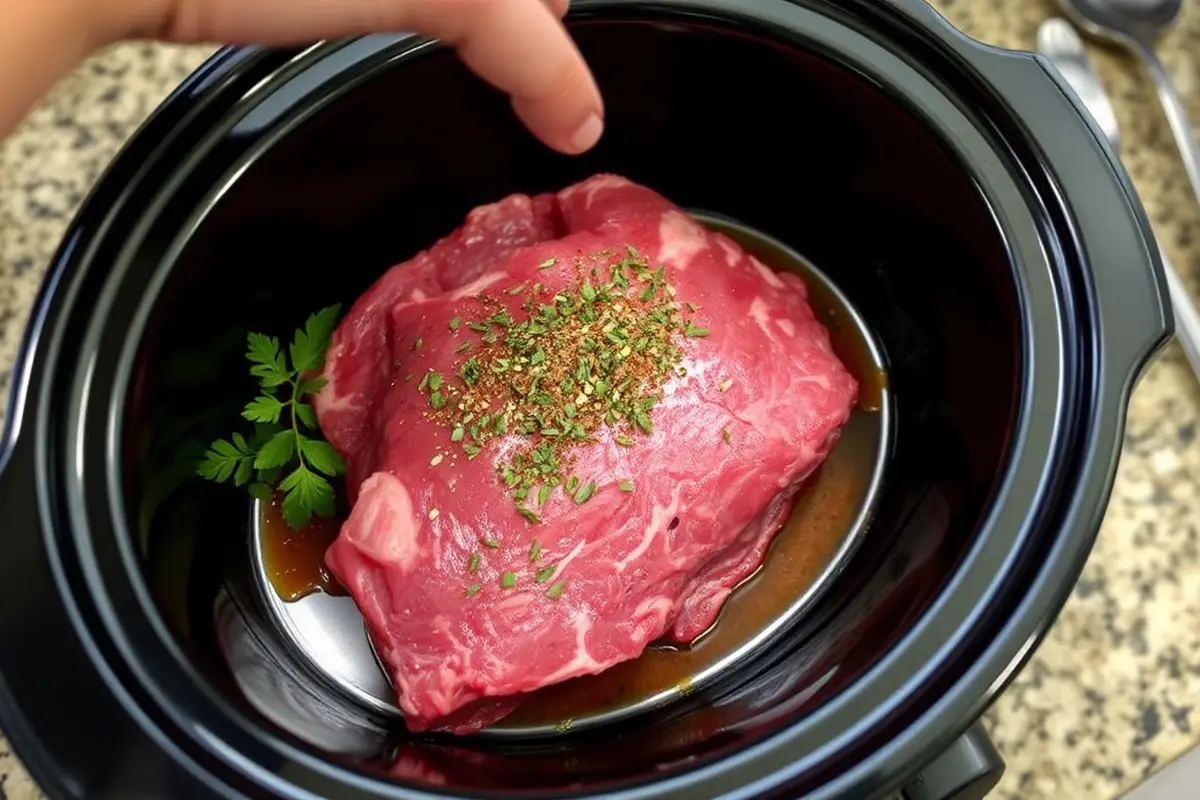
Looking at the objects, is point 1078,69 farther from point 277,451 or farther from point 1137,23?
point 277,451

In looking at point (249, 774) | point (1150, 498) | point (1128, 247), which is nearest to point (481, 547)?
point (249, 774)

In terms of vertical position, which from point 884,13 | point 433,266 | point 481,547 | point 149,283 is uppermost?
point 884,13

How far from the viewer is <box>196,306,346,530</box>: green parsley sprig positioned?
3.69 ft

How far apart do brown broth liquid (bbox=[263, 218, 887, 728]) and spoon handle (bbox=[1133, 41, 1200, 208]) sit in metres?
0.51

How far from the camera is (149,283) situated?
101cm

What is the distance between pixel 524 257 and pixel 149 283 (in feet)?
1.31

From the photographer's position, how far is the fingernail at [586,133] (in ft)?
3.02

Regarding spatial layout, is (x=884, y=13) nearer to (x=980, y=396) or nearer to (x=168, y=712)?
(x=980, y=396)

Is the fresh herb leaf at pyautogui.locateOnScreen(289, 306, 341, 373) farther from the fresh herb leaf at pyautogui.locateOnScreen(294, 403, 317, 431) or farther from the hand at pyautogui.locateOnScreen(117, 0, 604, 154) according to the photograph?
the hand at pyautogui.locateOnScreen(117, 0, 604, 154)

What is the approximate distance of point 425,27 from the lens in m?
0.79

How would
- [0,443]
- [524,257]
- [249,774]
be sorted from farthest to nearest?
1. [524,257]
2. [0,443]
3. [249,774]

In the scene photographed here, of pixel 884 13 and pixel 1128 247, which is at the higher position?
pixel 884 13

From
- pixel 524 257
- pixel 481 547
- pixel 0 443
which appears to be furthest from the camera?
pixel 524 257

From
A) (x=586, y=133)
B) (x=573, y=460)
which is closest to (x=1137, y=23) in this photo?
(x=586, y=133)
